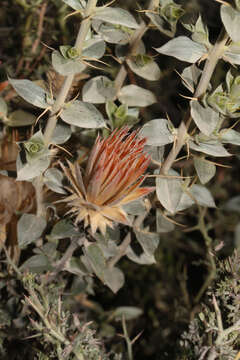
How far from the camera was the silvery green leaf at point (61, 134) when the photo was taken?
531 mm

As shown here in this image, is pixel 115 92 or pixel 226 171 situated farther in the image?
pixel 226 171

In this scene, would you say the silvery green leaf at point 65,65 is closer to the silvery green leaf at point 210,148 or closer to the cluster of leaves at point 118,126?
the cluster of leaves at point 118,126

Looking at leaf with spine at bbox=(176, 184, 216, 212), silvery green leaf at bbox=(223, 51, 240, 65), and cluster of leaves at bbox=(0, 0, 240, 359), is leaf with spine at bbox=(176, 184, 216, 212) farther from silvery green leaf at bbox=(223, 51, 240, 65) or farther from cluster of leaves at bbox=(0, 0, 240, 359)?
silvery green leaf at bbox=(223, 51, 240, 65)

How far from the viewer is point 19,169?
1.67ft

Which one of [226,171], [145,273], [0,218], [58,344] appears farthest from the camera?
[226,171]

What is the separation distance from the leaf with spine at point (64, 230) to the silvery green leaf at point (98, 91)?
0.46ft

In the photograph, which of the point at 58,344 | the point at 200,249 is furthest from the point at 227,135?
the point at 200,249

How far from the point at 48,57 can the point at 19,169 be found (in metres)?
0.25

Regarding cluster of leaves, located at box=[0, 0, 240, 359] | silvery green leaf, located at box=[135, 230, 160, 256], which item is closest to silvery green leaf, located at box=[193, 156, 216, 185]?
cluster of leaves, located at box=[0, 0, 240, 359]

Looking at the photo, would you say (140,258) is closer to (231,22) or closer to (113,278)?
(113,278)

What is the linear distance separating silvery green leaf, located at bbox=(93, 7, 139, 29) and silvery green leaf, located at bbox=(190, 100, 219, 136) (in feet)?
0.33

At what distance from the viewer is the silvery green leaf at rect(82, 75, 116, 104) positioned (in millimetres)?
545

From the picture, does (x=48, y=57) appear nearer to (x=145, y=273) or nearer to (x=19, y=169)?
(x=19, y=169)

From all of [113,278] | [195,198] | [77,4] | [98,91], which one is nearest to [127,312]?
[113,278]
